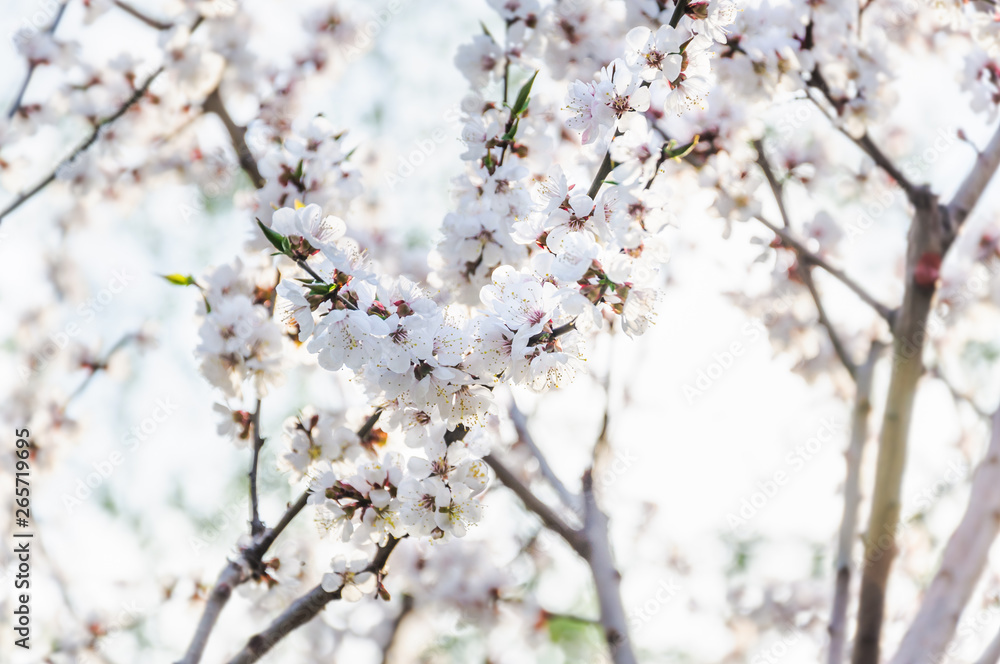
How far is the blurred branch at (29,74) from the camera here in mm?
2910

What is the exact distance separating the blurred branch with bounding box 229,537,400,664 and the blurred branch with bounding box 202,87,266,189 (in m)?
1.26

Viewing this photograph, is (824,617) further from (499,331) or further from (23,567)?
(23,567)

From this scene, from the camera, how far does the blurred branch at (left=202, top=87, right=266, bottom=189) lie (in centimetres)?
234

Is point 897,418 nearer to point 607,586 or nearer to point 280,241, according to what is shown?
point 607,586

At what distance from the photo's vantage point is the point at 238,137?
2619 mm

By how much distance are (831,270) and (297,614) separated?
6.60 feet

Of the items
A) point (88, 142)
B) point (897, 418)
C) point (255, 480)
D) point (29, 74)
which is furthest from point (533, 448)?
point (29, 74)

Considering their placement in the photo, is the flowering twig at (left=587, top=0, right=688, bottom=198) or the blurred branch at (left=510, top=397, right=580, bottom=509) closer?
the flowering twig at (left=587, top=0, right=688, bottom=198)

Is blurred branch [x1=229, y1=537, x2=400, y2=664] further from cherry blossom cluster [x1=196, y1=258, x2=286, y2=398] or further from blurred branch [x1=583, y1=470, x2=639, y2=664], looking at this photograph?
blurred branch [x1=583, y1=470, x2=639, y2=664]

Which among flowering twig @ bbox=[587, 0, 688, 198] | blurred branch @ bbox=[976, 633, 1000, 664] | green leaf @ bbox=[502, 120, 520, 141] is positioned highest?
green leaf @ bbox=[502, 120, 520, 141]

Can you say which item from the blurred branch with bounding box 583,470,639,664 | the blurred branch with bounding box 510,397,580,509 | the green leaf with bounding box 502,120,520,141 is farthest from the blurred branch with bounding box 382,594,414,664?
the green leaf with bounding box 502,120,520,141

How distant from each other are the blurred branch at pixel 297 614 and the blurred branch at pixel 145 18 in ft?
8.36

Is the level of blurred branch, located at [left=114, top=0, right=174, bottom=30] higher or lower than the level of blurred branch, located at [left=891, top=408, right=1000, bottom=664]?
higher

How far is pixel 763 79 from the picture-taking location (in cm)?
216
